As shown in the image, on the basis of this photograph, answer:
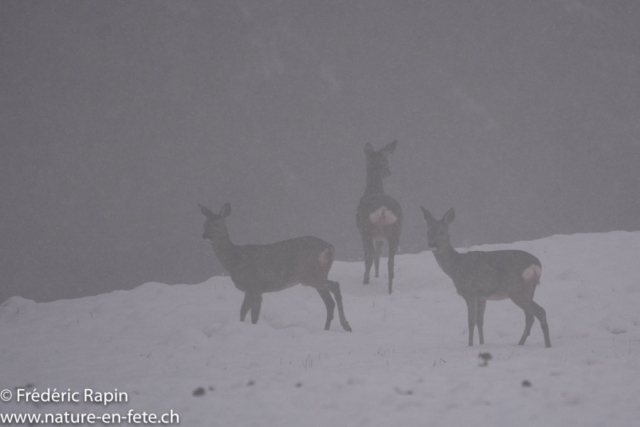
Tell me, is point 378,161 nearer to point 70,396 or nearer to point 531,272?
point 531,272

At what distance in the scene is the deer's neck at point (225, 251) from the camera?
9.89 m

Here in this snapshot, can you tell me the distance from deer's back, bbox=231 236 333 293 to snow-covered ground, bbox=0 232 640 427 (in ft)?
2.67

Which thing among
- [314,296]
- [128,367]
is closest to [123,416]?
[128,367]

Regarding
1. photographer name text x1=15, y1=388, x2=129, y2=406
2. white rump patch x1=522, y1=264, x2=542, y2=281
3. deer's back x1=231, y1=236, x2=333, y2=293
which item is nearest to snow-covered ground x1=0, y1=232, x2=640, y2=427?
photographer name text x1=15, y1=388, x2=129, y2=406

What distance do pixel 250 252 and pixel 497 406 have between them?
571 cm

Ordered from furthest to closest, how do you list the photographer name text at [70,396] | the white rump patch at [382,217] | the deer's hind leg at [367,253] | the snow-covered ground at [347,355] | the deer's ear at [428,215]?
the deer's hind leg at [367,253], the white rump patch at [382,217], the deer's ear at [428,215], the photographer name text at [70,396], the snow-covered ground at [347,355]

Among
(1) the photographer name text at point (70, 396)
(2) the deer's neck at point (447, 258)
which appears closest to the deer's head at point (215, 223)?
(2) the deer's neck at point (447, 258)

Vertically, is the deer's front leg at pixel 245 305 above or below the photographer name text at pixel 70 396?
above

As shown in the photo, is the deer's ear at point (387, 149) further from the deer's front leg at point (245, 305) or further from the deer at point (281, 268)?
the deer's front leg at point (245, 305)

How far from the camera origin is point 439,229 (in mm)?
9367

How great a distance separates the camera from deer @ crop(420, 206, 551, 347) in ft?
27.2

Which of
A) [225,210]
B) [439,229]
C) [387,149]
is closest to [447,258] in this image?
[439,229]

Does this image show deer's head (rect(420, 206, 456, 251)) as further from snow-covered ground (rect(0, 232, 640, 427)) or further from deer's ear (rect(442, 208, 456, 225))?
snow-covered ground (rect(0, 232, 640, 427))

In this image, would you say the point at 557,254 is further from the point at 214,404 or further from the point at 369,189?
the point at 214,404
